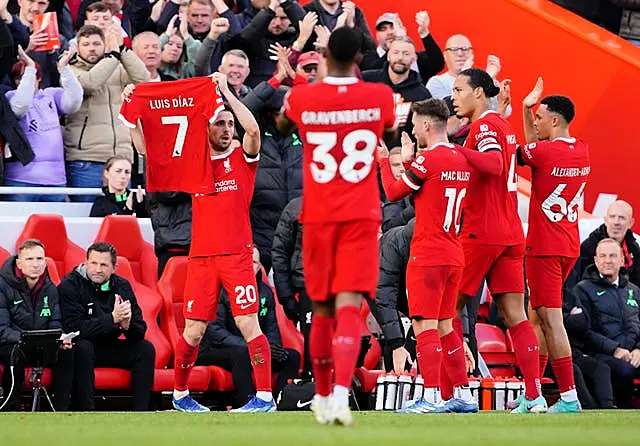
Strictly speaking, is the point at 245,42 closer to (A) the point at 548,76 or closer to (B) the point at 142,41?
(B) the point at 142,41

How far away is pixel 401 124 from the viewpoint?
15.5 m

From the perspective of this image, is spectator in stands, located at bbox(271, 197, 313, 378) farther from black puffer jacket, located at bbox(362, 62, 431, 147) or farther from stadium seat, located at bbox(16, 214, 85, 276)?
black puffer jacket, located at bbox(362, 62, 431, 147)

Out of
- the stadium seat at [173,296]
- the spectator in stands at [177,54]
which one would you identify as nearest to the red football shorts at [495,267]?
the stadium seat at [173,296]

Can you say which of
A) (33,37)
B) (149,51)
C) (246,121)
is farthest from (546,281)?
(33,37)

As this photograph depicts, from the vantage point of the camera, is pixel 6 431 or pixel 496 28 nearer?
pixel 6 431

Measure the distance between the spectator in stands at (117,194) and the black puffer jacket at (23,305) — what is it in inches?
66.0

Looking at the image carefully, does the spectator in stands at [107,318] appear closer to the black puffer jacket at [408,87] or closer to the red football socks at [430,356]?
the red football socks at [430,356]

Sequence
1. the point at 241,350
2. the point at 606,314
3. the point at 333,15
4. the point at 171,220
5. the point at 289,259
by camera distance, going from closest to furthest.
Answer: the point at 241,350
the point at 289,259
the point at 171,220
the point at 606,314
the point at 333,15

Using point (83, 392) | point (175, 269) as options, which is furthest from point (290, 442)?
point (175, 269)

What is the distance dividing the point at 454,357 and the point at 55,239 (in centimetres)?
489

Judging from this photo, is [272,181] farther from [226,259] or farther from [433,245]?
Answer: [433,245]

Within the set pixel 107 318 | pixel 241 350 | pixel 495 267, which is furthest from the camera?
→ pixel 241 350

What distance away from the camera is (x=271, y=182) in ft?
51.1

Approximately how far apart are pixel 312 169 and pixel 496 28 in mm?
11252
